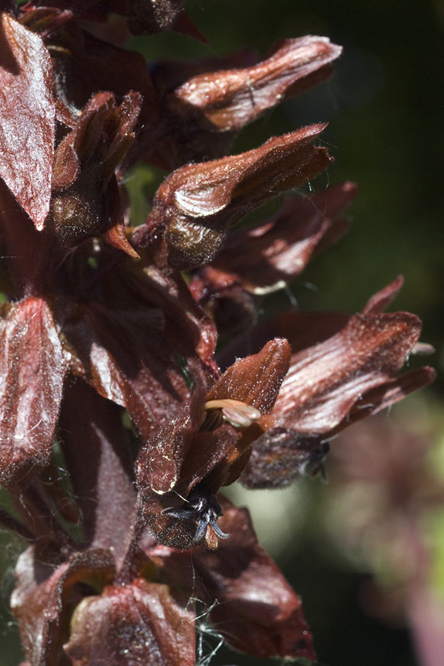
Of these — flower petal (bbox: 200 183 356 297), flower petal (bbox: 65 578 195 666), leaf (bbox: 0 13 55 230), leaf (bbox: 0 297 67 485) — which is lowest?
flower petal (bbox: 65 578 195 666)

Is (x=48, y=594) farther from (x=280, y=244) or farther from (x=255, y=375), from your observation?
(x=280, y=244)

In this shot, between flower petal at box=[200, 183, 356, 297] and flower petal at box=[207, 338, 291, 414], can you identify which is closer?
flower petal at box=[207, 338, 291, 414]

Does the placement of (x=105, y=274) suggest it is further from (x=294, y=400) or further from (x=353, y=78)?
(x=353, y=78)

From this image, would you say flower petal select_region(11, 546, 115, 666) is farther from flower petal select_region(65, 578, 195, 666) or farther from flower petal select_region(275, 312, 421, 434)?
flower petal select_region(275, 312, 421, 434)

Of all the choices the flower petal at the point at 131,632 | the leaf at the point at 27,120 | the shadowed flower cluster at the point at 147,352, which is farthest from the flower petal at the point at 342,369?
the leaf at the point at 27,120

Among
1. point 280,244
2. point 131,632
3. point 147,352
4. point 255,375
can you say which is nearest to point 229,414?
point 255,375

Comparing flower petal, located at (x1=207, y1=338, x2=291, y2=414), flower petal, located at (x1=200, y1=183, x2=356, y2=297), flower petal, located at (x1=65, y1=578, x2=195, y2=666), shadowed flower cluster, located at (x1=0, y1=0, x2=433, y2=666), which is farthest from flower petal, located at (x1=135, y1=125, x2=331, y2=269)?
flower petal, located at (x1=65, y1=578, x2=195, y2=666)

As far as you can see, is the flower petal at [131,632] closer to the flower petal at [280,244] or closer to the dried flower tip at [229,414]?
the dried flower tip at [229,414]
